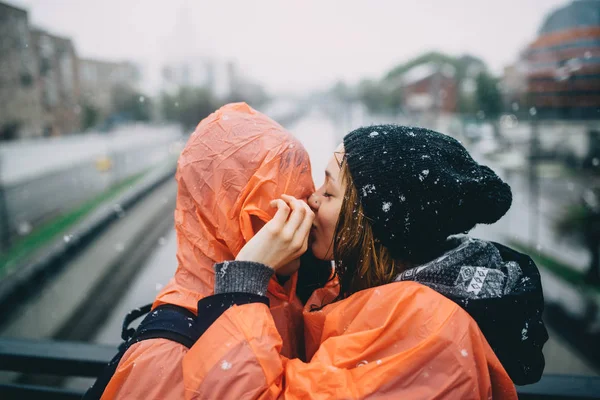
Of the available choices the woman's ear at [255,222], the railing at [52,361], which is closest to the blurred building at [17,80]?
the railing at [52,361]

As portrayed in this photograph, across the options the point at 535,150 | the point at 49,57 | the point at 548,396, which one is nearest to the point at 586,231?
the point at 535,150

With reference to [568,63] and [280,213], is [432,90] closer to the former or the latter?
[568,63]

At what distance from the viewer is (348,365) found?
0.81 m

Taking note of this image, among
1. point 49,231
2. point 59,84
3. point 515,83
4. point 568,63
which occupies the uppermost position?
point 59,84

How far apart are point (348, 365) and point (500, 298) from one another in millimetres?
372

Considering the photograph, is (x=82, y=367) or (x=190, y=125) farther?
(x=190, y=125)

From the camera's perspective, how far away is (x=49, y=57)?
509 cm

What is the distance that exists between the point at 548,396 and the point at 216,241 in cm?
115

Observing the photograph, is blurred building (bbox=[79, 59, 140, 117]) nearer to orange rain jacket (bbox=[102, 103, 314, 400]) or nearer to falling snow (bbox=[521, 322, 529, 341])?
orange rain jacket (bbox=[102, 103, 314, 400])

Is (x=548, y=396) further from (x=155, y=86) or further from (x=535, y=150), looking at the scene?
(x=535, y=150)

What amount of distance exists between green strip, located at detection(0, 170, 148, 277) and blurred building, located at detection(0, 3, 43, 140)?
1826 millimetres

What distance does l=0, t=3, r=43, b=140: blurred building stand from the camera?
4.23 meters

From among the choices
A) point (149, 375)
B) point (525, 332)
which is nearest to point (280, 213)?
point (149, 375)

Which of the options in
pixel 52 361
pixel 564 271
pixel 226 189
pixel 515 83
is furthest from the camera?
pixel 564 271
